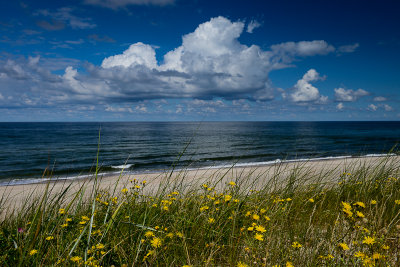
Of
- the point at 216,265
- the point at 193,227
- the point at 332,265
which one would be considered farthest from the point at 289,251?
the point at 193,227

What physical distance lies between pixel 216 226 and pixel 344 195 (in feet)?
10.6

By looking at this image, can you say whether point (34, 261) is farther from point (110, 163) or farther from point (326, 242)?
point (110, 163)

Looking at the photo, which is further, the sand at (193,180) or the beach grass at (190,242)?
the sand at (193,180)

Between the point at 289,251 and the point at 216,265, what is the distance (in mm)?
769

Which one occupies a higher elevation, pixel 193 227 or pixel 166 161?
pixel 193 227

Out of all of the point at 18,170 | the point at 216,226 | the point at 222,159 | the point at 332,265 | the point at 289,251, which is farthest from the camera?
the point at 222,159

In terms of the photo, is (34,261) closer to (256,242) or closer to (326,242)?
(256,242)

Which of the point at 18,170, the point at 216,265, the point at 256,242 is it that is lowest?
the point at 18,170

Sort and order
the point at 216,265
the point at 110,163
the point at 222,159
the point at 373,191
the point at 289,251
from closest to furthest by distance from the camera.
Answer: the point at 289,251 < the point at 216,265 < the point at 373,191 < the point at 110,163 < the point at 222,159

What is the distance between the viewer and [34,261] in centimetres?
208

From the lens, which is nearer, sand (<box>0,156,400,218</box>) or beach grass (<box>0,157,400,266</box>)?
beach grass (<box>0,157,400,266</box>)

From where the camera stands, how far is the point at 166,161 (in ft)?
69.3

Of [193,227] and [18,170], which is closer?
[193,227]

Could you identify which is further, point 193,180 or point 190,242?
point 193,180
